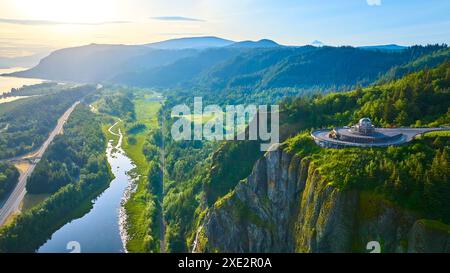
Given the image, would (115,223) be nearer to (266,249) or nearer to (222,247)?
(222,247)

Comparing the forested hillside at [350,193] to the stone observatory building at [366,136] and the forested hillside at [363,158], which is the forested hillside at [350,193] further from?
Result: the stone observatory building at [366,136]

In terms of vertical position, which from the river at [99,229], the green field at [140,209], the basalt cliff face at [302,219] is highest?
the basalt cliff face at [302,219]

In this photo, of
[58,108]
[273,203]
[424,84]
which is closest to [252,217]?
[273,203]

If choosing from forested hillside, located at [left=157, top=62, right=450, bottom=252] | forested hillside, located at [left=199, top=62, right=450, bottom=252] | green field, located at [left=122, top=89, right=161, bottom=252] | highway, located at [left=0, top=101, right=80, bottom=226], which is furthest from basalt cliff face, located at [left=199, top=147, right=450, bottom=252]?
highway, located at [left=0, top=101, right=80, bottom=226]

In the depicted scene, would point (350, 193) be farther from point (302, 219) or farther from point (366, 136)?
point (366, 136)

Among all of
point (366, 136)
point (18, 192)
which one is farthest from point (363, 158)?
point (18, 192)

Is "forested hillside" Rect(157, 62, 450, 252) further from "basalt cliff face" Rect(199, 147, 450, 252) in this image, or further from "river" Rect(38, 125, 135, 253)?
"river" Rect(38, 125, 135, 253)

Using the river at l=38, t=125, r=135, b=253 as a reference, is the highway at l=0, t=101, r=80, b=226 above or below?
above

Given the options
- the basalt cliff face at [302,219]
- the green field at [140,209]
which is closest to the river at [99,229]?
the green field at [140,209]
